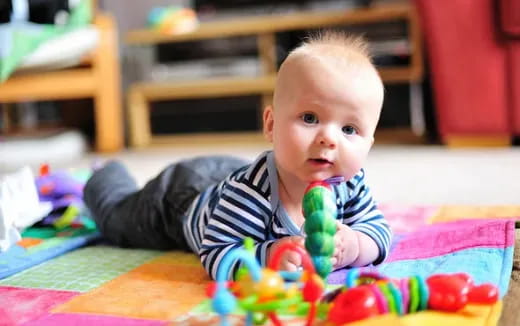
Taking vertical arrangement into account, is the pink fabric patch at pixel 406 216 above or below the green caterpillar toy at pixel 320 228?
below

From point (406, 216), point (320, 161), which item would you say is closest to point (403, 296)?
point (320, 161)

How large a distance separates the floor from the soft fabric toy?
1.94ft

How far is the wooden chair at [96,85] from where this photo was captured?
2.87 m

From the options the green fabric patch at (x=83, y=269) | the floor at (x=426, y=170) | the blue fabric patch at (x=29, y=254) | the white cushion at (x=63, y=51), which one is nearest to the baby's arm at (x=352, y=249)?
the green fabric patch at (x=83, y=269)

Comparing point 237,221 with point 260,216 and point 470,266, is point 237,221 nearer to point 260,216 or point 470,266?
point 260,216

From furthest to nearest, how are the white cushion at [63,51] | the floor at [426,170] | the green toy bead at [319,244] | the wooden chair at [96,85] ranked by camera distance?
the wooden chair at [96,85]
the white cushion at [63,51]
the floor at [426,170]
the green toy bead at [319,244]

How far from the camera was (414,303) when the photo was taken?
0.78 m

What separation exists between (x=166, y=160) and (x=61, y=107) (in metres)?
1.23

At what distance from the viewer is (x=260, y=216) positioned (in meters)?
0.97

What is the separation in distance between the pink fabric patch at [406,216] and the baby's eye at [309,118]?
446 mm

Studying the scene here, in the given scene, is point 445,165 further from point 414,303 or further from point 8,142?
point 8,142

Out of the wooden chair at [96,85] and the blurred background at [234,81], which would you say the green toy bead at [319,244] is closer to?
the blurred background at [234,81]

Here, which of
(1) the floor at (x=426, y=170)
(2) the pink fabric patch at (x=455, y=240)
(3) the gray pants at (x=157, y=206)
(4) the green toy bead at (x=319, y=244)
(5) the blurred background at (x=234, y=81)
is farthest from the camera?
(5) the blurred background at (x=234, y=81)

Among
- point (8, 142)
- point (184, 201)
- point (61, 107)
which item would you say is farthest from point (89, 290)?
point (61, 107)
